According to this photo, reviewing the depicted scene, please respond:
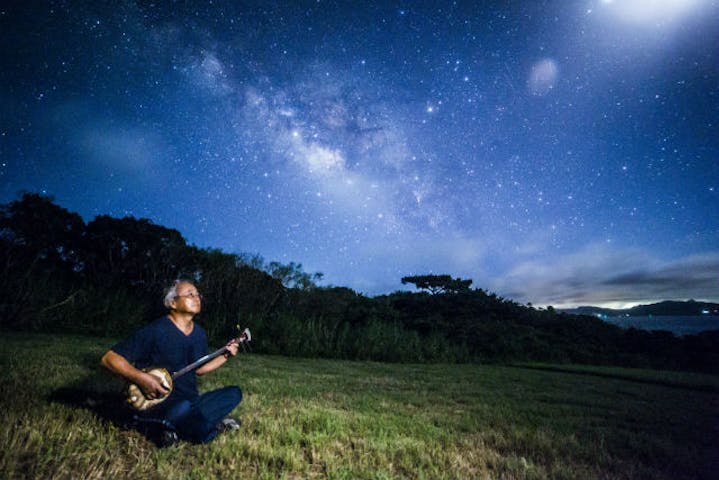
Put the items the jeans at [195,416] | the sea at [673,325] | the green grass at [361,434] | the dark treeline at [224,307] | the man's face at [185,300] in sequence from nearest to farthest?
the green grass at [361,434]
the jeans at [195,416]
the man's face at [185,300]
the dark treeline at [224,307]
the sea at [673,325]

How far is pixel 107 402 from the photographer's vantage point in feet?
11.7

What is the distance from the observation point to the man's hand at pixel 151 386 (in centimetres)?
250

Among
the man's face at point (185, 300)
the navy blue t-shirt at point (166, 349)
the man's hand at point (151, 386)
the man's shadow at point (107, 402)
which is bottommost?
the man's shadow at point (107, 402)

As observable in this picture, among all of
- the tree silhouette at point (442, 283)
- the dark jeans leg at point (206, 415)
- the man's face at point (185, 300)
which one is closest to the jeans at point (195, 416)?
the dark jeans leg at point (206, 415)

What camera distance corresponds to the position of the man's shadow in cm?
272

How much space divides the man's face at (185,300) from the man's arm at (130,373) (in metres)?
0.63

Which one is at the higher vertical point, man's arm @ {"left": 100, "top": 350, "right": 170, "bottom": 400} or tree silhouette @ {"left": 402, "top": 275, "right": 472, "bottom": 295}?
tree silhouette @ {"left": 402, "top": 275, "right": 472, "bottom": 295}

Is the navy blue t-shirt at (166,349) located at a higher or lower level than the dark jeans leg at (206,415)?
higher

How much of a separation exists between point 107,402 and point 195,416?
1.69 m

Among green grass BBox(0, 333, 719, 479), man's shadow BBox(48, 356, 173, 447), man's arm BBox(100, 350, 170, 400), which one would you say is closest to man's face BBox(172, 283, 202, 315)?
man's arm BBox(100, 350, 170, 400)

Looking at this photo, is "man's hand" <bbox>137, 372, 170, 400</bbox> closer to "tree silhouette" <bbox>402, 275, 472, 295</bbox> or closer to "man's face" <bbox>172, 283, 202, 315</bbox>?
"man's face" <bbox>172, 283, 202, 315</bbox>

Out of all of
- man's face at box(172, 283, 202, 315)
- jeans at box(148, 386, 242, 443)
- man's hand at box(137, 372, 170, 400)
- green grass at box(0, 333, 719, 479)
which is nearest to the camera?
green grass at box(0, 333, 719, 479)

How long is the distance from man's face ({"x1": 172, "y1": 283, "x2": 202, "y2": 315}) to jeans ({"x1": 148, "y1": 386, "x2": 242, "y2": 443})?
815mm

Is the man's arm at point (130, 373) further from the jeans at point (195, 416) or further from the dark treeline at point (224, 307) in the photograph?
the dark treeline at point (224, 307)
